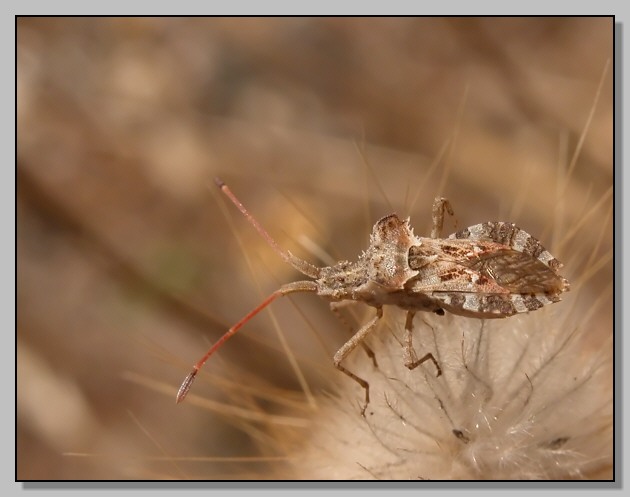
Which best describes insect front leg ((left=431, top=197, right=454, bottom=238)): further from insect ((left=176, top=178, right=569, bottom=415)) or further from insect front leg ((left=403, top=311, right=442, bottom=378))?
insect front leg ((left=403, top=311, right=442, bottom=378))

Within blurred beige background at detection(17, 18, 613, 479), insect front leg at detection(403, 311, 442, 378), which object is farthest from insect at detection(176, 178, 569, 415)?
Answer: blurred beige background at detection(17, 18, 613, 479)

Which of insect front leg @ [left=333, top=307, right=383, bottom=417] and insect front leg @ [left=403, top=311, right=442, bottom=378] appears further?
insect front leg @ [left=333, top=307, right=383, bottom=417]

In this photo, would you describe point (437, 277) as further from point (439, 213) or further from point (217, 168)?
point (217, 168)

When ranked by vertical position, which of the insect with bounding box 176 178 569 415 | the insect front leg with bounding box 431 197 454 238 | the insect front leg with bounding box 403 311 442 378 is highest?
the insect front leg with bounding box 431 197 454 238

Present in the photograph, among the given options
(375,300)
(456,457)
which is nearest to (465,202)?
(375,300)

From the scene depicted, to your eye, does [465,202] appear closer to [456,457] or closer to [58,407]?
[456,457]
